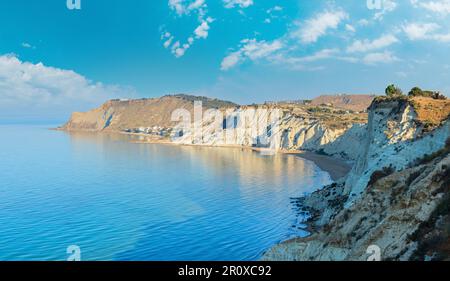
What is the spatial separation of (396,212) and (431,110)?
27.5 m

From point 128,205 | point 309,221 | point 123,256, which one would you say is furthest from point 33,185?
point 309,221

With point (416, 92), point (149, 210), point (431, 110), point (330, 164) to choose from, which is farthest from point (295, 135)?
point (431, 110)

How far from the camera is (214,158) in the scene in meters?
114

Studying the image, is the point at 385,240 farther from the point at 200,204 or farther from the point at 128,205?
the point at 128,205

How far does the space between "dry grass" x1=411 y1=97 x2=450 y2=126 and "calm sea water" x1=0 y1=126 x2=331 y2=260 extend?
17.7 m

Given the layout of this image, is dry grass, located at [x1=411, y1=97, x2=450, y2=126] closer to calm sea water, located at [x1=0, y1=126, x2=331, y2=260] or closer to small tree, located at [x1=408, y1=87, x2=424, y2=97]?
small tree, located at [x1=408, y1=87, x2=424, y2=97]

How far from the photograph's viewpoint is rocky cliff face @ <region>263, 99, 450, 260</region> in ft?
54.9

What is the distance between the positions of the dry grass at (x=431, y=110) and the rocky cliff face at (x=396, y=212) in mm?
1127

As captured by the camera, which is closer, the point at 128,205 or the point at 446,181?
the point at 446,181

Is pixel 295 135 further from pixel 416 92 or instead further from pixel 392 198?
pixel 392 198

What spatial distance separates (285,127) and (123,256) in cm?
11722

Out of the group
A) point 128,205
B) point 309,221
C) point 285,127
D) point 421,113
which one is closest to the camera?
point 421,113

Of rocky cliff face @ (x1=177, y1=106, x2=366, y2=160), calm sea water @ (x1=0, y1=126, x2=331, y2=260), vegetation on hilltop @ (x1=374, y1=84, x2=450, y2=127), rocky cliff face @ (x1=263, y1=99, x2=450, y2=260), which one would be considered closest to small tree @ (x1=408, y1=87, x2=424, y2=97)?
vegetation on hilltop @ (x1=374, y1=84, x2=450, y2=127)
